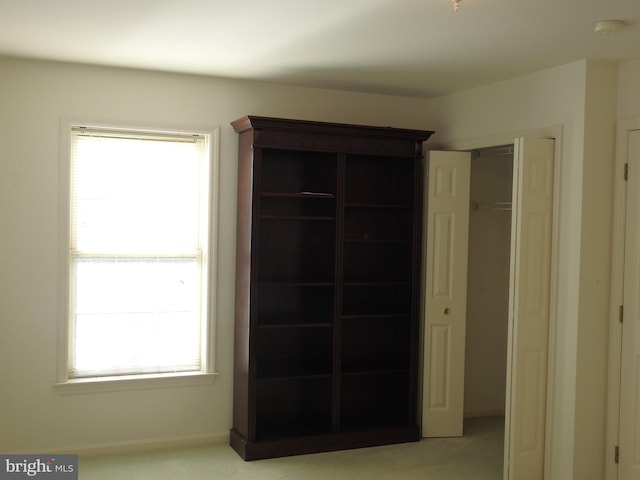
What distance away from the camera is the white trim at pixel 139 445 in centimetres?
480

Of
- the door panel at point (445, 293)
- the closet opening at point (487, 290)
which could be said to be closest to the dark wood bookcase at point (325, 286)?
the door panel at point (445, 293)

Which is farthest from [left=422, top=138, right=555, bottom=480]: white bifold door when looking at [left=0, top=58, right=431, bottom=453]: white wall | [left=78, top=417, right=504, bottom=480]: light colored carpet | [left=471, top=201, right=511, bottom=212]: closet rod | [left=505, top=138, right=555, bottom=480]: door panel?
[left=0, top=58, right=431, bottom=453]: white wall

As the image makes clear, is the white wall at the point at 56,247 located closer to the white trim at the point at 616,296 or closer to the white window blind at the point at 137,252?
the white window blind at the point at 137,252

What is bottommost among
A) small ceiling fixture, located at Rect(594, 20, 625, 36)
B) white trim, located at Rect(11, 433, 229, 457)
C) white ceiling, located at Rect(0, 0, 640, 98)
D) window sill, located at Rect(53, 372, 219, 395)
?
white trim, located at Rect(11, 433, 229, 457)

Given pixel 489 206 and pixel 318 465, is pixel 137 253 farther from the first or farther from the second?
pixel 489 206

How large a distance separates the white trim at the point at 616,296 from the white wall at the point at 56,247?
98.6 inches

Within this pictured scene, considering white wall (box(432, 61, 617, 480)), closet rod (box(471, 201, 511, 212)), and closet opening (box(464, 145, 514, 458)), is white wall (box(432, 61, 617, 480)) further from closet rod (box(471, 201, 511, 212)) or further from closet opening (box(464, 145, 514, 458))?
closet opening (box(464, 145, 514, 458))

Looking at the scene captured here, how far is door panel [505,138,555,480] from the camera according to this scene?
439 centimetres

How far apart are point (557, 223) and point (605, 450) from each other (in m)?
1.41

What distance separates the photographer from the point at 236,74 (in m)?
5.03

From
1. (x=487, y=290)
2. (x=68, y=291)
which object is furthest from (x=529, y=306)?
(x=68, y=291)

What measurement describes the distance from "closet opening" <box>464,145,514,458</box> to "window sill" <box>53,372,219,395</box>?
2221 mm

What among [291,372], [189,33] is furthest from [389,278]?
[189,33]

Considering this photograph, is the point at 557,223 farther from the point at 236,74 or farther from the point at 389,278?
the point at 236,74
